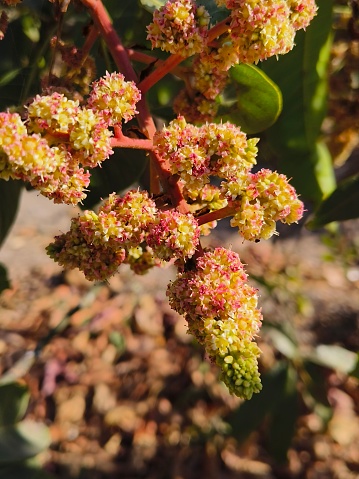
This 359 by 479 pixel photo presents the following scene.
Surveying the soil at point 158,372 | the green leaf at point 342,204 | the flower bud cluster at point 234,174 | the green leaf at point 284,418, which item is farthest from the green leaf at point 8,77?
the green leaf at point 284,418

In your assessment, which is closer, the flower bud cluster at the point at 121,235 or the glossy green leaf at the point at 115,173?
the flower bud cluster at the point at 121,235

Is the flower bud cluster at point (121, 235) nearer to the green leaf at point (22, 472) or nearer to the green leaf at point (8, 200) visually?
the green leaf at point (8, 200)

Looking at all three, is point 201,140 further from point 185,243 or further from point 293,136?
point 293,136

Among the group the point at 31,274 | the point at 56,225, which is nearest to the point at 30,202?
the point at 56,225

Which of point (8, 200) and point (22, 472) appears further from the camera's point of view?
point (22, 472)

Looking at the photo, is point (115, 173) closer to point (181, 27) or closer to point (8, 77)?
point (8, 77)

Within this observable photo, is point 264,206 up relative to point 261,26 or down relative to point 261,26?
down

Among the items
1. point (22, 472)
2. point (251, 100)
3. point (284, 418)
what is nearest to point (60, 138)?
point (251, 100)
